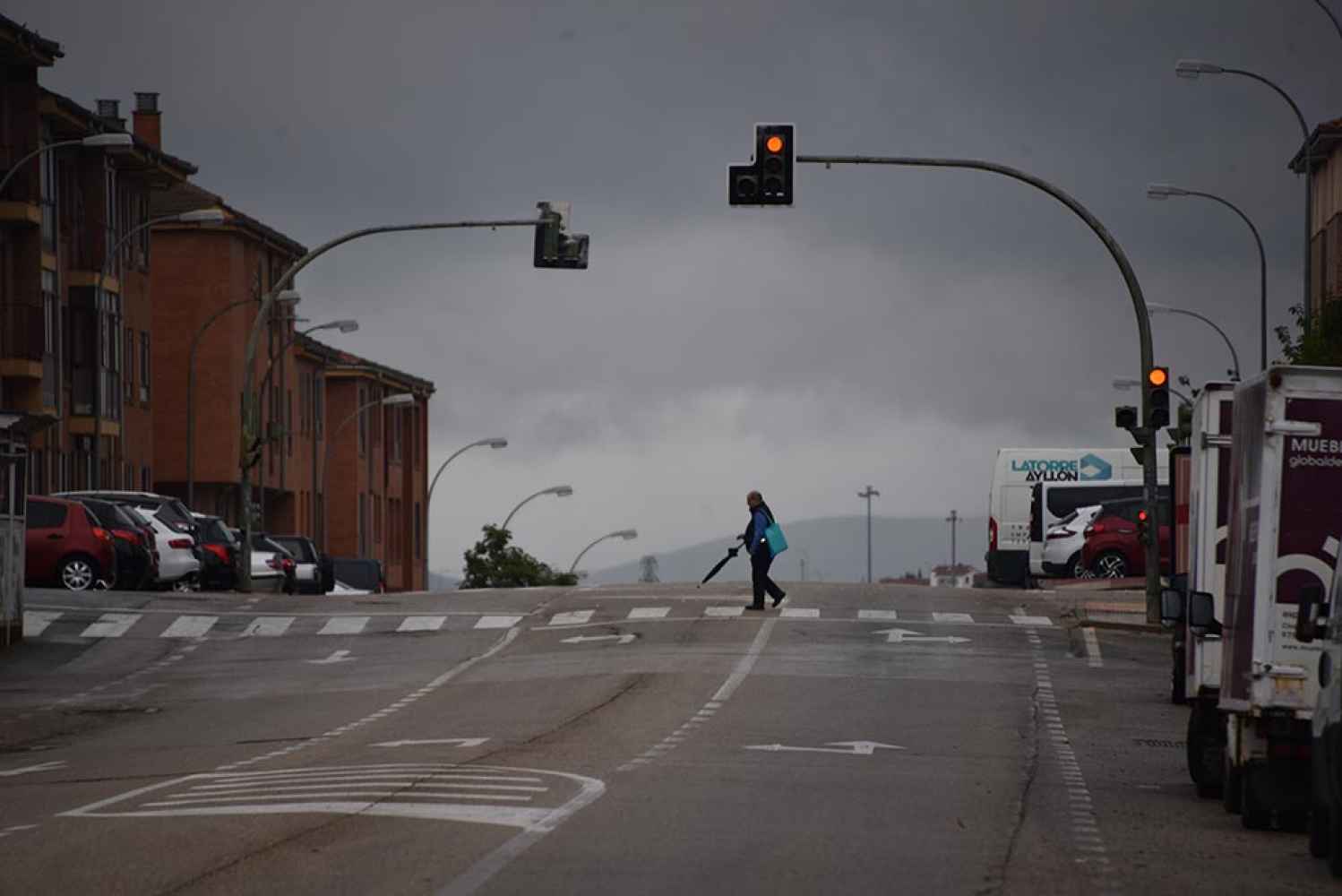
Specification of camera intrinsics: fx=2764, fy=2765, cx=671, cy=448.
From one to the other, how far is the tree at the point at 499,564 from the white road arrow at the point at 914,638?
75294 mm

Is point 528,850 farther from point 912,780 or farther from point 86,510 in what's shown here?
point 86,510

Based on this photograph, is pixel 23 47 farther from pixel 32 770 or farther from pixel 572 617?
pixel 32 770

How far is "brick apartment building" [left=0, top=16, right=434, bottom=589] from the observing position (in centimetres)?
6600

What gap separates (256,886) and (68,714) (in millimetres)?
Result: 17717

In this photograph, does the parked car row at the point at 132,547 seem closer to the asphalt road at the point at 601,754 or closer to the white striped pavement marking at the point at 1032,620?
the asphalt road at the point at 601,754

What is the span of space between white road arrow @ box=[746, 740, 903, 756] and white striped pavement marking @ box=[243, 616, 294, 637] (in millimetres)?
18934

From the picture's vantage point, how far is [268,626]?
135ft

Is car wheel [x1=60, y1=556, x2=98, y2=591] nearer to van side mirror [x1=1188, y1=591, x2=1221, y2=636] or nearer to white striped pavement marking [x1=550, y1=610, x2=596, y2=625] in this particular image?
white striped pavement marking [x1=550, y1=610, x2=596, y2=625]

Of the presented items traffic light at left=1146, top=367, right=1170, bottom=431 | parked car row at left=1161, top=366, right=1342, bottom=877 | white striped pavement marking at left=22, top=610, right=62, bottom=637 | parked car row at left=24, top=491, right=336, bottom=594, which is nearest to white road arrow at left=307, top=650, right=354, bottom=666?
white striped pavement marking at left=22, top=610, right=62, bottom=637

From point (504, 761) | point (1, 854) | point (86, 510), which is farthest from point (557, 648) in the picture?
point (1, 854)

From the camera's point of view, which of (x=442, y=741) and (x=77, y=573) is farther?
(x=77, y=573)

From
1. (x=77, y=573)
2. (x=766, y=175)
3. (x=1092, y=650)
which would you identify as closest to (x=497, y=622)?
(x=77, y=573)

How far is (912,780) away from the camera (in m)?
18.8

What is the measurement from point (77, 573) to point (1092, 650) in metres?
18.1
